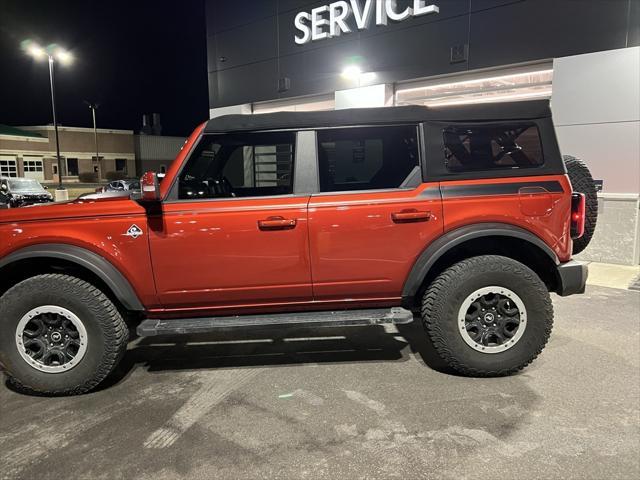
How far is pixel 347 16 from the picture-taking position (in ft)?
39.4

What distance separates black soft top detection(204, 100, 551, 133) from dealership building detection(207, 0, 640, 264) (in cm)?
304

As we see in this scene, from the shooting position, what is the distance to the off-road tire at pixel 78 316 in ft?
11.1

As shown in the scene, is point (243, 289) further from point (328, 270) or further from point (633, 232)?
point (633, 232)

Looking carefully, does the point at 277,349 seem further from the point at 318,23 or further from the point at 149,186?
the point at 318,23

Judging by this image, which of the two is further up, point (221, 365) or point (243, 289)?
point (243, 289)

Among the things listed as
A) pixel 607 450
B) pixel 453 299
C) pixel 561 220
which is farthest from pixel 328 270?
pixel 607 450

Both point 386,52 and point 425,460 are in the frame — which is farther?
point 386,52

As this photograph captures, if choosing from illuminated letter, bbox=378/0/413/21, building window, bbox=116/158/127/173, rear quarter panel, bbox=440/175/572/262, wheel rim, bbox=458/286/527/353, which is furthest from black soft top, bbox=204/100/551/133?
building window, bbox=116/158/127/173

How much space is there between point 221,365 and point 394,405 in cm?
156

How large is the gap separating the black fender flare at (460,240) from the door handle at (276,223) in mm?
996

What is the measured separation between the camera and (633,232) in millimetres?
7762

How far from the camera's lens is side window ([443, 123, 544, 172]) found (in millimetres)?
3654

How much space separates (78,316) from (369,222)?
2.23 meters

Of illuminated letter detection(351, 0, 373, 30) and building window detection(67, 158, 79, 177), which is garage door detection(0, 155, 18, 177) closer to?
building window detection(67, 158, 79, 177)
